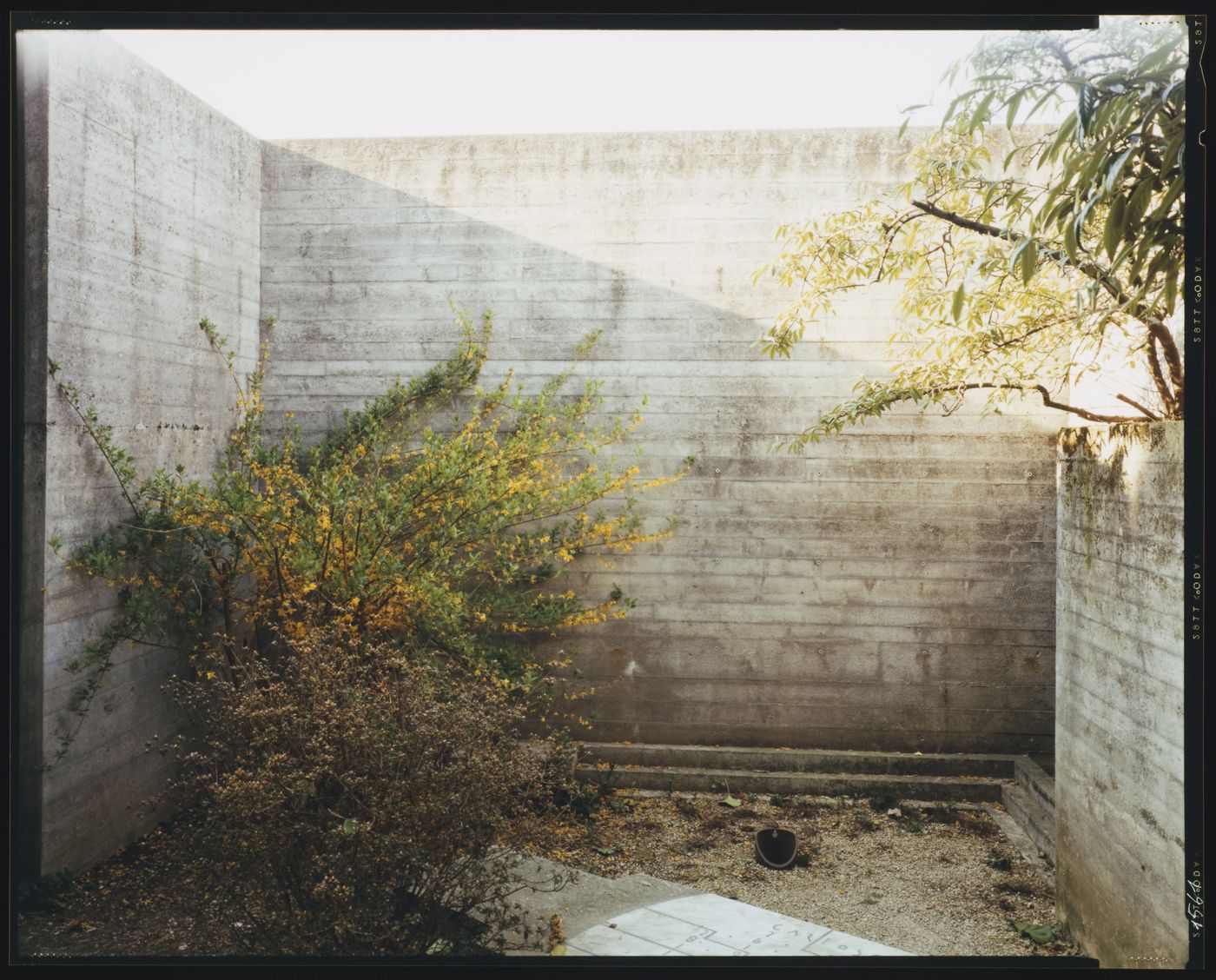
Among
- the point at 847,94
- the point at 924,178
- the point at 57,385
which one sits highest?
the point at 847,94

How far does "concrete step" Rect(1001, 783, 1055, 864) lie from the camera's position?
424cm

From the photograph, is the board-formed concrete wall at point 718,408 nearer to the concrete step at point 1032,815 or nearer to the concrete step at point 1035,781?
the concrete step at point 1035,781

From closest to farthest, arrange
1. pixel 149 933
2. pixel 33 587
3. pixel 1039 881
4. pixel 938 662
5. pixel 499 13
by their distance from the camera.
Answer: pixel 499 13
pixel 149 933
pixel 33 587
pixel 1039 881
pixel 938 662

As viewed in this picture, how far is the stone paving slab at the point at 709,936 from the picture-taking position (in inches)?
117

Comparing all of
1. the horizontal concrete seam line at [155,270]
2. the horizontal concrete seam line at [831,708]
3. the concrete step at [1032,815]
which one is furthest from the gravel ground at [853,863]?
the horizontal concrete seam line at [155,270]

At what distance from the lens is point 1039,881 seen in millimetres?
3945

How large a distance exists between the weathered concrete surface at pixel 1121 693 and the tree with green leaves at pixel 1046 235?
15.7 inches

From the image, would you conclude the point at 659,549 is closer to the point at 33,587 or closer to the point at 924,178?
the point at 924,178

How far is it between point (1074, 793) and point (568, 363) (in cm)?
338

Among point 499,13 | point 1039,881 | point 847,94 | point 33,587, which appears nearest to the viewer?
point 499,13

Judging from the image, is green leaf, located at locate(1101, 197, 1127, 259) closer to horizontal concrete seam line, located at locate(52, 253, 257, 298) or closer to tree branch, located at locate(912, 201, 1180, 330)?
tree branch, located at locate(912, 201, 1180, 330)

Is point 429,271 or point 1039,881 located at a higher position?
point 429,271

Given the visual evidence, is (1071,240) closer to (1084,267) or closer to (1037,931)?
(1084,267)

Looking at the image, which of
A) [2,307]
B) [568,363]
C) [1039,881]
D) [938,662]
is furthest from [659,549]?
[2,307]
